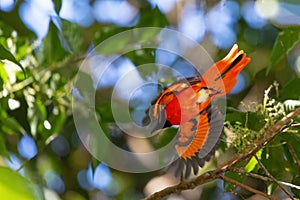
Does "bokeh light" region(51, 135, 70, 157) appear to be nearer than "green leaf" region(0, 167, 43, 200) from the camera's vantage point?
No

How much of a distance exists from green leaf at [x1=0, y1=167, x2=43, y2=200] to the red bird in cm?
44

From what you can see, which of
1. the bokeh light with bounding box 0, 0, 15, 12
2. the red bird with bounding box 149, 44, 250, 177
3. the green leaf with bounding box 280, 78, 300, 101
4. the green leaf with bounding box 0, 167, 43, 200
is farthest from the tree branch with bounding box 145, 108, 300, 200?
the bokeh light with bounding box 0, 0, 15, 12

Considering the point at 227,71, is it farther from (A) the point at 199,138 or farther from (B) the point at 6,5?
(B) the point at 6,5

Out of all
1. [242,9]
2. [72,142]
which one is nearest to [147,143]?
[72,142]

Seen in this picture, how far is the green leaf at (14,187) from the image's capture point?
0.56 feet

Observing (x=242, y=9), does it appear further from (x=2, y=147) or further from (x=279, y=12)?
(x=2, y=147)

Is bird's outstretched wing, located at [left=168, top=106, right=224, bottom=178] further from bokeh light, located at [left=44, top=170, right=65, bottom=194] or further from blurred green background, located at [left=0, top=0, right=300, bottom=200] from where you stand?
bokeh light, located at [left=44, top=170, right=65, bottom=194]

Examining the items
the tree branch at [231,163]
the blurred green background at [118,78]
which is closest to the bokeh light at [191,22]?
the blurred green background at [118,78]

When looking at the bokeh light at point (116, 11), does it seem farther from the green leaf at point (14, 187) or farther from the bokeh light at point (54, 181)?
the green leaf at point (14, 187)

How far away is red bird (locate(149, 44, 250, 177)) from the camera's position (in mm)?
621

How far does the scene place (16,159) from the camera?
4.19 feet

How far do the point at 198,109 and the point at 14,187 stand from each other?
19.5 inches

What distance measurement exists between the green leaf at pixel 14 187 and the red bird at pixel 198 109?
0.44 meters

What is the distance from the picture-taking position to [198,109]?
26.0 inches
